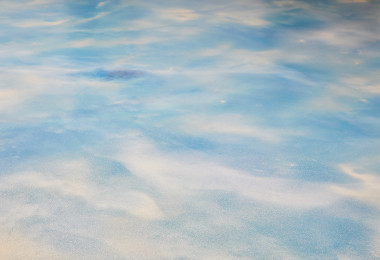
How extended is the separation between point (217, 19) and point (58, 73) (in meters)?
2.24

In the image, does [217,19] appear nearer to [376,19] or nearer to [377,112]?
[376,19]

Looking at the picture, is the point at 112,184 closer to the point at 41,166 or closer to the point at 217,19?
the point at 41,166

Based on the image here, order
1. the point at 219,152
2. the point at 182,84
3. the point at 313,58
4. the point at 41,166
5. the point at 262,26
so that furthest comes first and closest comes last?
the point at 262,26, the point at 313,58, the point at 182,84, the point at 219,152, the point at 41,166

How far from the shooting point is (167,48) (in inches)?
157

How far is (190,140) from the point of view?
2.35m

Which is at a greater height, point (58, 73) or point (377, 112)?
point (58, 73)

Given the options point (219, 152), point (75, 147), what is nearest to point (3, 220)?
point (75, 147)

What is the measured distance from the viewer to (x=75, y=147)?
222 centimetres

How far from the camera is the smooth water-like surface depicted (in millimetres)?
1557

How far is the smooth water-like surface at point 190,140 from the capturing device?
1.56 meters


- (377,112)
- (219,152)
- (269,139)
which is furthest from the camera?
(377,112)

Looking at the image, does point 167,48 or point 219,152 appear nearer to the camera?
point 219,152

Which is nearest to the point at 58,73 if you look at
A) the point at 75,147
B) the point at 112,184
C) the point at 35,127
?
the point at 35,127

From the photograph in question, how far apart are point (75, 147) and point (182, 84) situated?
4.00ft
